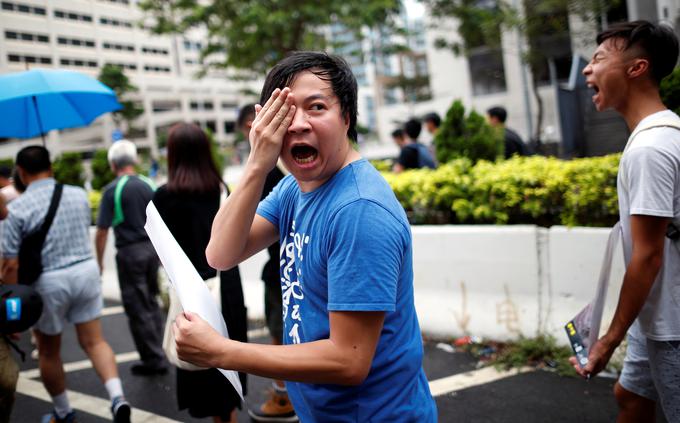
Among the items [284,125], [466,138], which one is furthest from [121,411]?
[466,138]

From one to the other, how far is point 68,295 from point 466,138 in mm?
4156

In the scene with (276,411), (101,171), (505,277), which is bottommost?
(276,411)

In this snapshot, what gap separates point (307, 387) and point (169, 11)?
1841 cm

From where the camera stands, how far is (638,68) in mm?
2098

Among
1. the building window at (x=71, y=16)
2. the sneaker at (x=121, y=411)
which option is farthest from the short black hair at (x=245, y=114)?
the building window at (x=71, y=16)

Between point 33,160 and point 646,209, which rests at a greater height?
point 33,160

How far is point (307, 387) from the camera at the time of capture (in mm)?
1506

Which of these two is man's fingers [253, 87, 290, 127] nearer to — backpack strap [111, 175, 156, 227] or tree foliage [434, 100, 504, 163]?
backpack strap [111, 175, 156, 227]

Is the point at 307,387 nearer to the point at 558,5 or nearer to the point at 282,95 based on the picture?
the point at 282,95

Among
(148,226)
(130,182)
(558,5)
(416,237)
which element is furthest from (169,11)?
(148,226)

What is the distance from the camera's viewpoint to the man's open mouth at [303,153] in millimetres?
1440

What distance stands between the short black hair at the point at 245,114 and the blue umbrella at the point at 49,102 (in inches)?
50.0

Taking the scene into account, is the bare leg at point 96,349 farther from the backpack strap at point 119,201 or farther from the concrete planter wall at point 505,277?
the concrete planter wall at point 505,277

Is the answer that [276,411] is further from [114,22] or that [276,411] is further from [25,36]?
[114,22]
